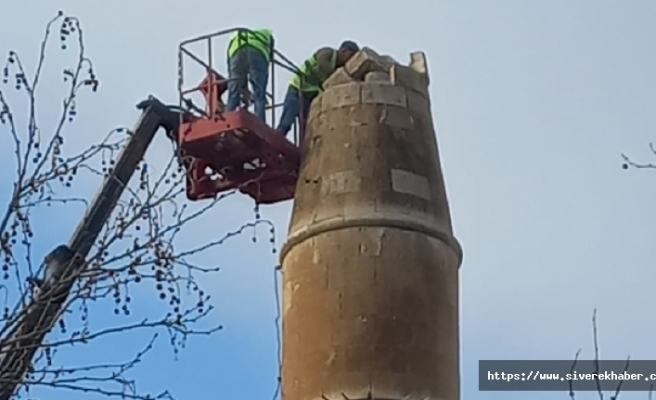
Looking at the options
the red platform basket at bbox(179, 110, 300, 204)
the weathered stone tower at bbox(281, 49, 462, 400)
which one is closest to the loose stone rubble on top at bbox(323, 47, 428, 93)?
the weathered stone tower at bbox(281, 49, 462, 400)

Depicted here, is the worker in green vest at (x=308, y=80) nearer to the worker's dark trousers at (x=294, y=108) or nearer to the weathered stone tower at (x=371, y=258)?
the worker's dark trousers at (x=294, y=108)

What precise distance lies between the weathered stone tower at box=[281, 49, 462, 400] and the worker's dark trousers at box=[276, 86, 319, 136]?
0.58m

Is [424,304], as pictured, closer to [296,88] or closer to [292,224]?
[292,224]

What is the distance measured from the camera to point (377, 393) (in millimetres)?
16000

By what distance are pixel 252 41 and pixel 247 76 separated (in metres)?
0.44

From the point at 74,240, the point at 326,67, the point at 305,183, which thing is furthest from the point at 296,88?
the point at 74,240

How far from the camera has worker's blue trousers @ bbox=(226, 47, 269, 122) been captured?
59.0 ft

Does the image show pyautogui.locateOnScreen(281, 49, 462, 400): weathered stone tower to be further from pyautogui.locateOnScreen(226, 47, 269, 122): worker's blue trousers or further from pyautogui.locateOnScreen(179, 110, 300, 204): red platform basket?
pyautogui.locateOnScreen(226, 47, 269, 122): worker's blue trousers

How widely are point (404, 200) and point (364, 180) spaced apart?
41 cm

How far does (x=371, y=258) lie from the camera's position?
16484 millimetres

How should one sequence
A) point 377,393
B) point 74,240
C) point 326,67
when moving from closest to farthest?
point 377,393, point 74,240, point 326,67

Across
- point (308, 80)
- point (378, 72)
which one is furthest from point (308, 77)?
point (378, 72)

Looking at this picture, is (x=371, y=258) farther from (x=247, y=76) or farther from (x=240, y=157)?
(x=247, y=76)

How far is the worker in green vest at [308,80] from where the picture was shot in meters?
18.4
